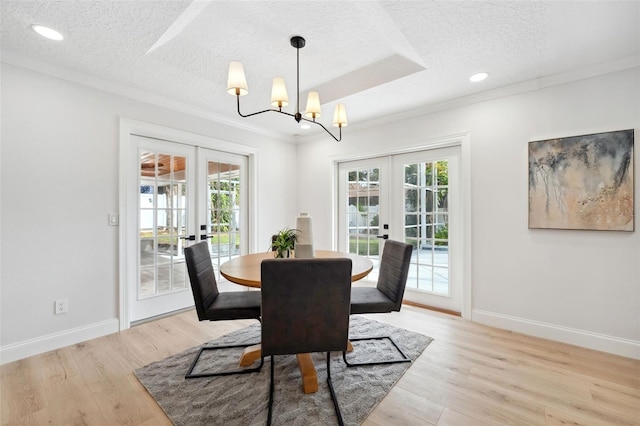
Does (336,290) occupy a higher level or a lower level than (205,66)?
lower

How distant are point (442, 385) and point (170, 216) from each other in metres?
3.02

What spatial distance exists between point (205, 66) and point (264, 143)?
176 cm

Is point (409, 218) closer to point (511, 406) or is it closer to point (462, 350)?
point (462, 350)

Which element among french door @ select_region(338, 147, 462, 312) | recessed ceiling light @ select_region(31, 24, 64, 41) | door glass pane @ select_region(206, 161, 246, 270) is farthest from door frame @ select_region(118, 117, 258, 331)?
french door @ select_region(338, 147, 462, 312)

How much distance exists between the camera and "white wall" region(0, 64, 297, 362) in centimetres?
215

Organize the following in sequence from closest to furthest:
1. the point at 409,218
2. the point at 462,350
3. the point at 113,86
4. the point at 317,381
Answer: the point at 317,381 < the point at 462,350 < the point at 113,86 < the point at 409,218

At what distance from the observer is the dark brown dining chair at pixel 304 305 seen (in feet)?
4.84

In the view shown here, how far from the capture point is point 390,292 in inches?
86.6

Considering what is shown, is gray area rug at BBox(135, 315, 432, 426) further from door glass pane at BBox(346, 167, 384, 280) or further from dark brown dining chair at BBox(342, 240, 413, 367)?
door glass pane at BBox(346, 167, 384, 280)

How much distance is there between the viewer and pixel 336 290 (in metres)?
1.55

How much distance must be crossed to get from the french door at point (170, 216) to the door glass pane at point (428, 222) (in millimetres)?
2335

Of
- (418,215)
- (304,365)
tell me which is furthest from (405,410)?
(418,215)

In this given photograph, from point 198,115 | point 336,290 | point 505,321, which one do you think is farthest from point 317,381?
point 198,115

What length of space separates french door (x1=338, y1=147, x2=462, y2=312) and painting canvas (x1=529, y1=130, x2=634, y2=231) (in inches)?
29.7
